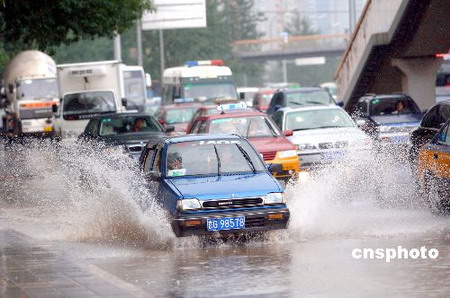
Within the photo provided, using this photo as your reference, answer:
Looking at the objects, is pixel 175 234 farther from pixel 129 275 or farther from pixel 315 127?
pixel 315 127

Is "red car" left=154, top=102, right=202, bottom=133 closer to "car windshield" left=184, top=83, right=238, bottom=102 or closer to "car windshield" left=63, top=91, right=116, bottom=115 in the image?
"car windshield" left=63, top=91, right=116, bottom=115

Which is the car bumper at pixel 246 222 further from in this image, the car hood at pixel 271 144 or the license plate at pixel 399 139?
the license plate at pixel 399 139

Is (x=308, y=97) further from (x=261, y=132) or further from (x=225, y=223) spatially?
(x=225, y=223)

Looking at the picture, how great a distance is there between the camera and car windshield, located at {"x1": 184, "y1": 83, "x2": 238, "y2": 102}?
42125 millimetres

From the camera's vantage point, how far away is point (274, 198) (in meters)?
14.4

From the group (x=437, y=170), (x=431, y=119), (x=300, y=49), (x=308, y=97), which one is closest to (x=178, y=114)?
(x=308, y=97)

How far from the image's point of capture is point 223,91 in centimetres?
4234

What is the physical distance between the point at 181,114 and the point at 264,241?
20910 millimetres

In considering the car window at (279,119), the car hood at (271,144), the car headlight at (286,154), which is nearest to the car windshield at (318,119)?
the car window at (279,119)

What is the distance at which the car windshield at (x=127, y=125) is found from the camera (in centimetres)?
2592

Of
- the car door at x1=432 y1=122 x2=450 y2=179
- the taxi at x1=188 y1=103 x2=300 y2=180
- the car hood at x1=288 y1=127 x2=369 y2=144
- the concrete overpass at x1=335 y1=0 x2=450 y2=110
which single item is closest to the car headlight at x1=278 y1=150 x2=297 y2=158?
the taxi at x1=188 y1=103 x2=300 y2=180

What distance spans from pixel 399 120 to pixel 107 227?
1356cm

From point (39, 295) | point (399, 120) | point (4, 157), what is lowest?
point (4, 157)

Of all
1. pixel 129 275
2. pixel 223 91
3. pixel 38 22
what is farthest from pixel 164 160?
pixel 223 91
